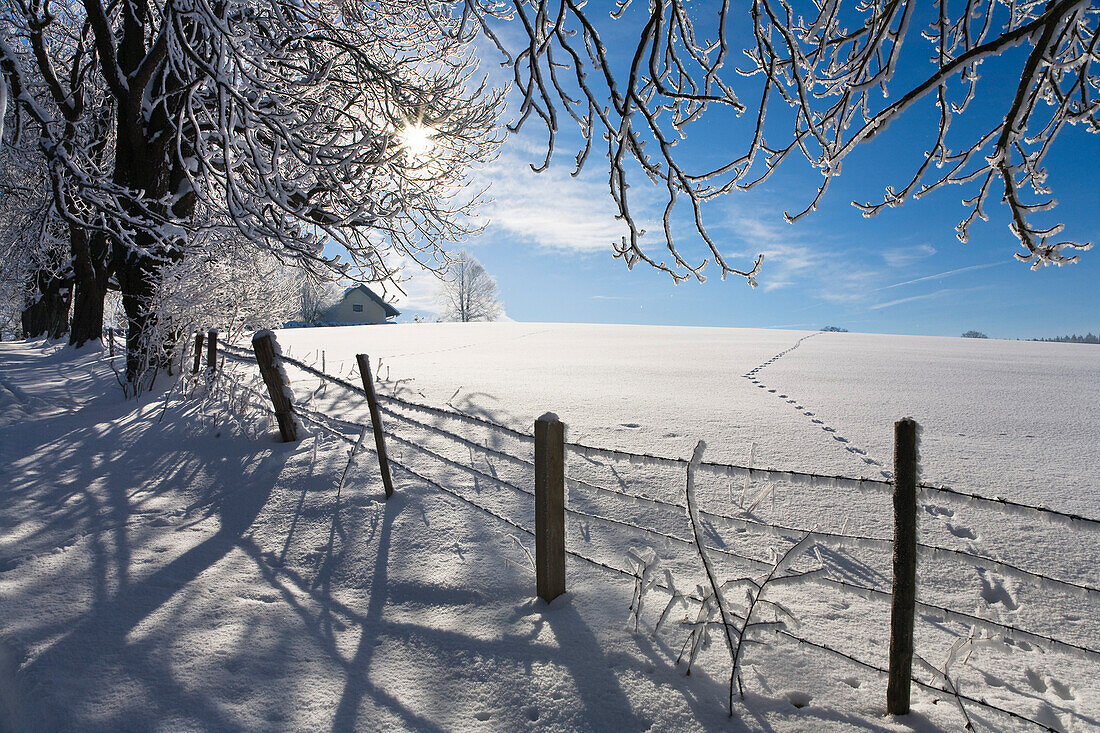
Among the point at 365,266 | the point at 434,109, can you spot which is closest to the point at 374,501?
the point at 365,266

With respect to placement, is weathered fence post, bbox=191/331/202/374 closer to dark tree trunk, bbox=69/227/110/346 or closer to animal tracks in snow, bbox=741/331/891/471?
dark tree trunk, bbox=69/227/110/346

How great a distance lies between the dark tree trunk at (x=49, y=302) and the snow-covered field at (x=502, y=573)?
14.0 metres

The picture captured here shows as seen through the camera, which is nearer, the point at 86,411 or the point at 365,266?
the point at 365,266

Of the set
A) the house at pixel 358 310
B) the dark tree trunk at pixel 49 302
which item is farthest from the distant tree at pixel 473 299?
the dark tree trunk at pixel 49 302

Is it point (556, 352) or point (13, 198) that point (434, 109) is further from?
point (13, 198)

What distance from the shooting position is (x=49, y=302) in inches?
715

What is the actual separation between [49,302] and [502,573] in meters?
23.0

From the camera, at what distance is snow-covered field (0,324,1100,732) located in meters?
2.16

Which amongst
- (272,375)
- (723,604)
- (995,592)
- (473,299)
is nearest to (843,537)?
(723,604)

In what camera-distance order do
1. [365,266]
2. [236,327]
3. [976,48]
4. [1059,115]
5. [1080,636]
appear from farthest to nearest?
[236,327] → [365,266] → [1059,115] → [1080,636] → [976,48]

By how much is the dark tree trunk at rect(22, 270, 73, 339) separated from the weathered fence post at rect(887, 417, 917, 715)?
66.8ft

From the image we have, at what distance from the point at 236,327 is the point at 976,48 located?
9.19 metres

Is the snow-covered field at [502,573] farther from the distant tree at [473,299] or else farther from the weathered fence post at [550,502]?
the distant tree at [473,299]

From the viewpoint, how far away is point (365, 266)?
270 inches
